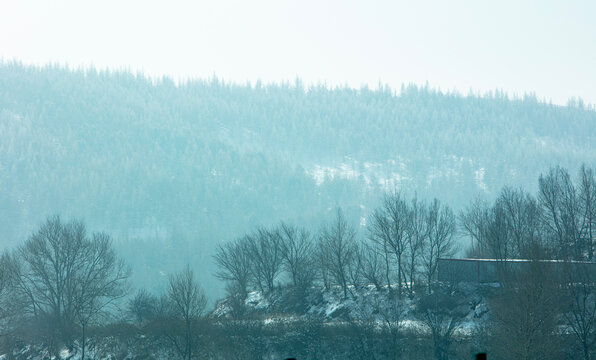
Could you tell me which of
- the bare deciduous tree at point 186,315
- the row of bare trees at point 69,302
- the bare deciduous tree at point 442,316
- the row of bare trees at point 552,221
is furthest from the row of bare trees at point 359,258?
the bare deciduous tree at point 186,315

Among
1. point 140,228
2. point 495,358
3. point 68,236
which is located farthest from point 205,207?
point 495,358

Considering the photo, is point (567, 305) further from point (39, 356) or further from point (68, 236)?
point (68, 236)

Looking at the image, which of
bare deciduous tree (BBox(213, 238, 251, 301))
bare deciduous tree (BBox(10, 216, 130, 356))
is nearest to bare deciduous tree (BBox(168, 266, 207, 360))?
bare deciduous tree (BBox(10, 216, 130, 356))

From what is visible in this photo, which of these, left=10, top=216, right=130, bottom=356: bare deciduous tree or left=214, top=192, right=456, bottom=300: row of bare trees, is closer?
left=10, top=216, right=130, bottom=356: bare deciduous tree

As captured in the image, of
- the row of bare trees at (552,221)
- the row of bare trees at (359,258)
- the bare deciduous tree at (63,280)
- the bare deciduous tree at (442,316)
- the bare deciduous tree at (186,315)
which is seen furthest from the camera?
the row of bare trees at (359,258)

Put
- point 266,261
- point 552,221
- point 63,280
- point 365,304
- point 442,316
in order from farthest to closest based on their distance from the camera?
1. point 266,261
2. point 63,280
3. point 552,221
4. point 365,304
5. point 442,316

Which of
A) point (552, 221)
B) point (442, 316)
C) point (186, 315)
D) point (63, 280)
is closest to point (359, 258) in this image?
point (442, 316)

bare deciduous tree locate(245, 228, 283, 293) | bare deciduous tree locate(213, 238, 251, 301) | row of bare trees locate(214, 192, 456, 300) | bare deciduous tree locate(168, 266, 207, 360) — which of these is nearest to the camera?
bare deciduous tree locate(168, 266, 207, 360)

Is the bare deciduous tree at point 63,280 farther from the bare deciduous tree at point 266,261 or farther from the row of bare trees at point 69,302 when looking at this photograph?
the bare deciduous tree at point 266,261

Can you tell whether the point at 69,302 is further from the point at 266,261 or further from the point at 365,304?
the point at 365,304

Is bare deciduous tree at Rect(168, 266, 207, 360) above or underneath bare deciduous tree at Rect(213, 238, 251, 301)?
underneath

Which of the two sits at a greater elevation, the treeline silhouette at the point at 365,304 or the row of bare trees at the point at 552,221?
the row of bare trees at the point at 552,221

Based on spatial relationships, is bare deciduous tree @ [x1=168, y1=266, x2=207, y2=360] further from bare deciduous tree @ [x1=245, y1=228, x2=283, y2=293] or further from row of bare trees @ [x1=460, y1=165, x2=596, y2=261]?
row of bare trees @ [x1=460, y1=165, x2=596, y2=261]

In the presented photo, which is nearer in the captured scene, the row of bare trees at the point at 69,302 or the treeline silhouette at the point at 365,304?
the treeline silhouette at the point at 365,304
